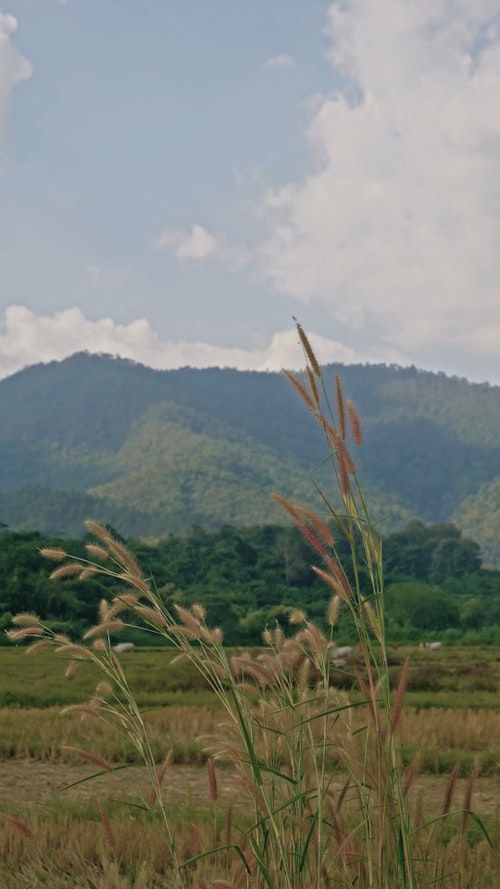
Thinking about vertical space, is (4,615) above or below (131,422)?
below

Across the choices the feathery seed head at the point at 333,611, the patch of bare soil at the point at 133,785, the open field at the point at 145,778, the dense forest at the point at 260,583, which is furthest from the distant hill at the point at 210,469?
the feathery seed head at the point at 333,611

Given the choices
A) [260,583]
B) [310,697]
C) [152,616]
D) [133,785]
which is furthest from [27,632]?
[260,583]

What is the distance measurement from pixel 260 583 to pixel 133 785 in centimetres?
4515

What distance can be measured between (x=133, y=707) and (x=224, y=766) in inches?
322

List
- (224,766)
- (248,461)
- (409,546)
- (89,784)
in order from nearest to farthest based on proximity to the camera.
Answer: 1. (89,784)
2. (224,766)
3. (409,546)
4. (248,461)

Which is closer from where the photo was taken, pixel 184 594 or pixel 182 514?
pixel 184 594

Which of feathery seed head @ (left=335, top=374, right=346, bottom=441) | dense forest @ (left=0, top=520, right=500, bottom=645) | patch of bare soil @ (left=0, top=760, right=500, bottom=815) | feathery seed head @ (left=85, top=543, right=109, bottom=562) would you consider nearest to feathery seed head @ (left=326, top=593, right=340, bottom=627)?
feathery seed head @ (left=335, top=374, right=346, bottom=441)

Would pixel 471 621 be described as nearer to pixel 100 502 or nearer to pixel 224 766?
pixel 224 766

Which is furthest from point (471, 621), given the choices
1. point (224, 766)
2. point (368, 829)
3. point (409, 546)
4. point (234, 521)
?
point (234, 521)

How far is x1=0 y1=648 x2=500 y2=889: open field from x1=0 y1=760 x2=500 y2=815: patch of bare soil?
0.02 meters

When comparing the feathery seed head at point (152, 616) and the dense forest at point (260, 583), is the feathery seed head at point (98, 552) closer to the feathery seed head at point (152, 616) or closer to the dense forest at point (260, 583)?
the feathery seed head at point (152, 616)

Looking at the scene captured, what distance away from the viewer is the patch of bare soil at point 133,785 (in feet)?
26.5

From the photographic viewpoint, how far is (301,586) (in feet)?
181

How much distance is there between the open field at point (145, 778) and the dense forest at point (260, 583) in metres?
9.97
